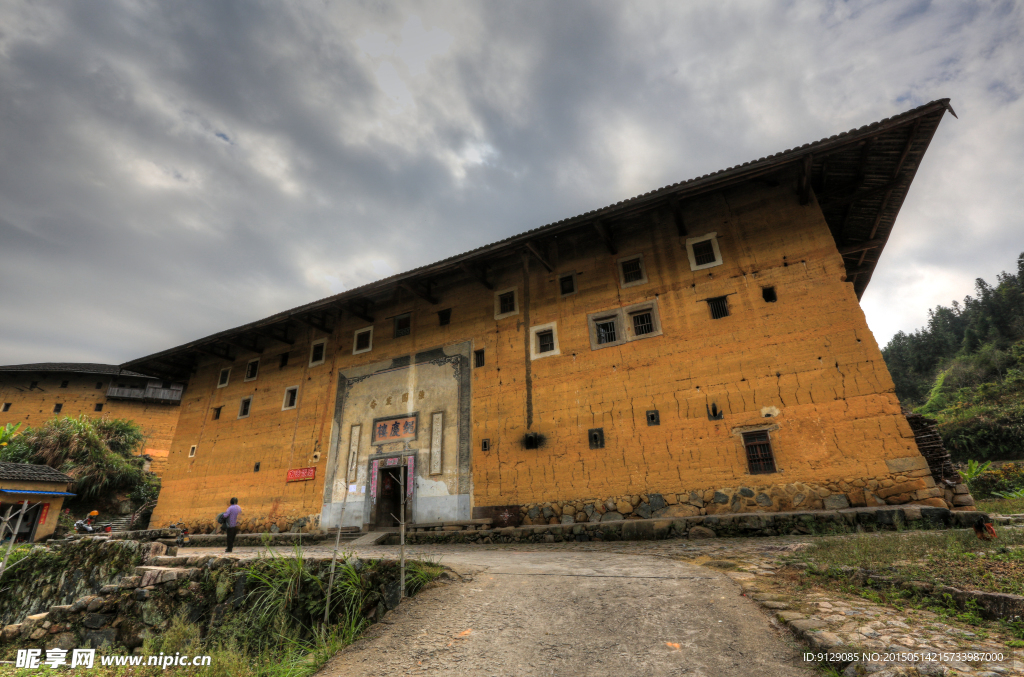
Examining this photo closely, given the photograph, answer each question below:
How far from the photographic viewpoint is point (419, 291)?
15.8 meters

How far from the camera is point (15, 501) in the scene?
17625 mm

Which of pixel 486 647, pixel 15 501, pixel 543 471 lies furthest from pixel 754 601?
pixel 15 501

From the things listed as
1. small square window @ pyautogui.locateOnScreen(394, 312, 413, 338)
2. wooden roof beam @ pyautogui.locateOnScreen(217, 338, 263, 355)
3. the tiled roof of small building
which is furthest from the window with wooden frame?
the tiled roof of small building

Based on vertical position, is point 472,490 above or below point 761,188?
below

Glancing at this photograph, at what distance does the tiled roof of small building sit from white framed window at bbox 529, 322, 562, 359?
2092 cm

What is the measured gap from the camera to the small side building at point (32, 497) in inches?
682

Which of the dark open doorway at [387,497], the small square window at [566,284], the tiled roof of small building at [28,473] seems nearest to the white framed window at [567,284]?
the small square window at [566,284]

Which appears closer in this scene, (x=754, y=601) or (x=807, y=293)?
(x=754, y=601)

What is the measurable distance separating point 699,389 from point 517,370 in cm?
520

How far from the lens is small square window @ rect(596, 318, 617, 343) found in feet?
42.4

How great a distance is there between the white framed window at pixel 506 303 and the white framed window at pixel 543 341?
103cm

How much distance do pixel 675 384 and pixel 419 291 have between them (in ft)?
29.4

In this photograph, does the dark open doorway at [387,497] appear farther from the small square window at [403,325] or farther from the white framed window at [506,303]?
the white framed window at [506,303]

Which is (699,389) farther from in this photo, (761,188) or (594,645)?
(594,645)
